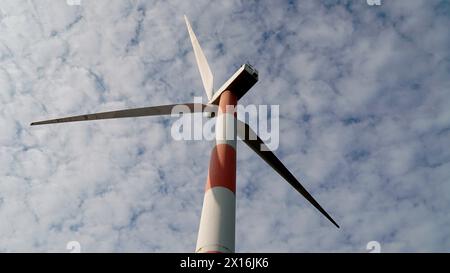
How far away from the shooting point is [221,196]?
19.5 metres

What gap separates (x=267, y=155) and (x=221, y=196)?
32.8 feet

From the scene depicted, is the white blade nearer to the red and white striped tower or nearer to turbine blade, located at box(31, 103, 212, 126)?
turbine blade, located at box(31, 103, 212, 126)

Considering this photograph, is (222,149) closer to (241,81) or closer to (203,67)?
(241,81)

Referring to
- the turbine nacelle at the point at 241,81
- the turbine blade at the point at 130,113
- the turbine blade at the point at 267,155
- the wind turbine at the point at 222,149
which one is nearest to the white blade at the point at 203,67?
the wind turbine at the point at 222,149

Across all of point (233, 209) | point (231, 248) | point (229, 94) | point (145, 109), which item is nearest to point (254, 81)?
point (229, 94)

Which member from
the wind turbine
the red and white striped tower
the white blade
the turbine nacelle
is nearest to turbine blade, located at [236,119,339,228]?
the wind turbine

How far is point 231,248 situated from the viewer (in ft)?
58.0

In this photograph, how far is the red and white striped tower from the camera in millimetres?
17672

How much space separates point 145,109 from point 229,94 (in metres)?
6.76

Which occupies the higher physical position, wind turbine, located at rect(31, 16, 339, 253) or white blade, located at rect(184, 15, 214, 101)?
white blade, located at rect(184, 15, 214, 101)

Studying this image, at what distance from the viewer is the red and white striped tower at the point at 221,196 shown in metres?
17.7
